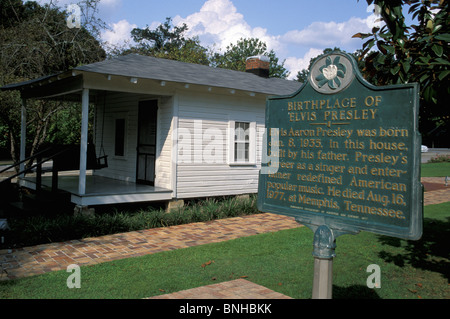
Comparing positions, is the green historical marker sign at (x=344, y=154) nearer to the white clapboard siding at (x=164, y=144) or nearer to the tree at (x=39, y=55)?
the white clapboard siding at (x=164, y=144)

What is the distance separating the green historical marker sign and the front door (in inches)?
325

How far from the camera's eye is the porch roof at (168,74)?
9.82 m

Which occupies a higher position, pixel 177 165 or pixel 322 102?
pixel 322 102

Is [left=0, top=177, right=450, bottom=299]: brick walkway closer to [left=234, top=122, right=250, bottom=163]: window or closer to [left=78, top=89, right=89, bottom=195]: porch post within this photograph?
[left=78, top=89, right=89, bottom=195]: porch post

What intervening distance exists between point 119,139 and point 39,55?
14.2 feet

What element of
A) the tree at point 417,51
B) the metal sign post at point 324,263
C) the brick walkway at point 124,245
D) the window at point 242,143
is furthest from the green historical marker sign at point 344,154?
the window at point 242,143

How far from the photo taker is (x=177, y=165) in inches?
440

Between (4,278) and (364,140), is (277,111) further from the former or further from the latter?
(4,278)

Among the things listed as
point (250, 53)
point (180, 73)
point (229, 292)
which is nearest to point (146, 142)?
point (180, 73)

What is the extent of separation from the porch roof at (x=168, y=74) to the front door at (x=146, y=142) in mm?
1224

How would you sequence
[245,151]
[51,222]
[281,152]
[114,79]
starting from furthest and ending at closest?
[245,151], [114,79], [51,222], [281,152]

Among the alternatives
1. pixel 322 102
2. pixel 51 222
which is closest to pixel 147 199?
pixel 51 222

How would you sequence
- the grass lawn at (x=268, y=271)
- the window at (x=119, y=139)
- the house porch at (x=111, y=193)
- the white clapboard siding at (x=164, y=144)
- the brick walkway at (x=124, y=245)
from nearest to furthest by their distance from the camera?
the grass lawn at (x=268, y=271) → the brick walkway at (x=124, y=245) → the house porch at (x=111, y=193) → the white clapboard siding at (x=164, y=144) → the window at (x=119, y=139)
